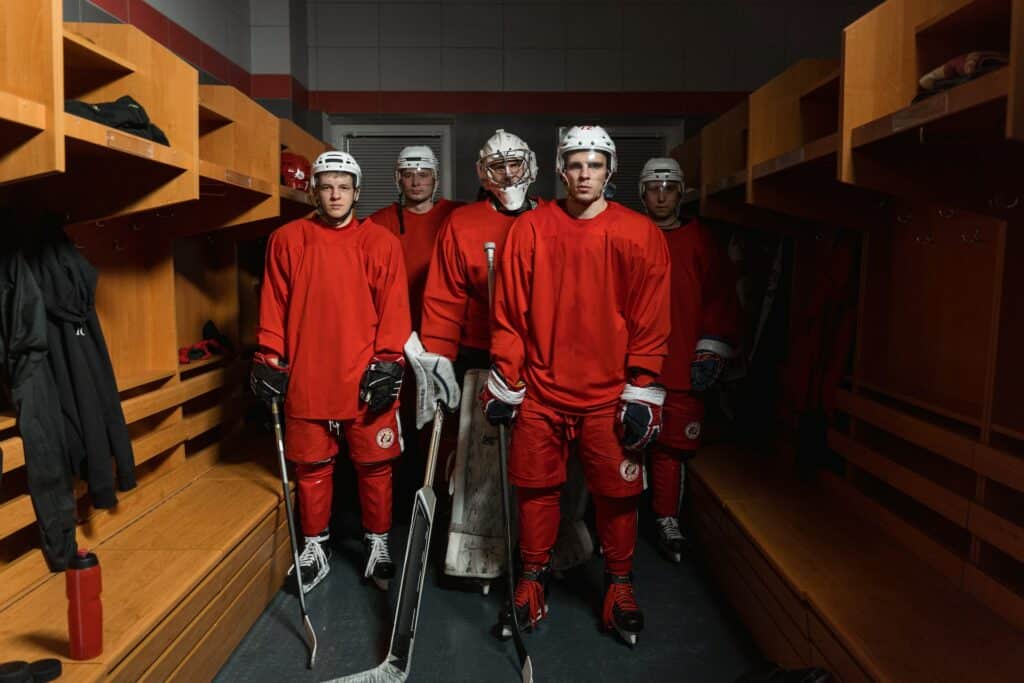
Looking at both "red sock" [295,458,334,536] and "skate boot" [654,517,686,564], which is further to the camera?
"skate boot" [654,517,686,564]

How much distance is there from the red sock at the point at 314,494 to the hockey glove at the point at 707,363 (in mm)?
1419

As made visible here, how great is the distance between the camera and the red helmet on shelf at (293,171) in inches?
135

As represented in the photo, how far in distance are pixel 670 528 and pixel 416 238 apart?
1576 mm

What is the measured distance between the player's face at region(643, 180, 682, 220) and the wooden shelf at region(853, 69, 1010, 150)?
122cm

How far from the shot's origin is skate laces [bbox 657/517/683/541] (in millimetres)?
3029

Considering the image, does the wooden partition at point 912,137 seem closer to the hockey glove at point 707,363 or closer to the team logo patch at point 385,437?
the hockey glove at point 707,363

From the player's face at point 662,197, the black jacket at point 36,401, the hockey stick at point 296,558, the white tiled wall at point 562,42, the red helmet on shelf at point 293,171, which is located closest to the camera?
the black jacket at point 36,401

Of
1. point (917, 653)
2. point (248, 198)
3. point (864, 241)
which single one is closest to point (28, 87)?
point (248, 198)

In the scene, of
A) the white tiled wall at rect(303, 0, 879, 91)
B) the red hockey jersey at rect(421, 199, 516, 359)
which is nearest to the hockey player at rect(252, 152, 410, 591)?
the red hockey jersey at rect(421, 199, 516, 359)

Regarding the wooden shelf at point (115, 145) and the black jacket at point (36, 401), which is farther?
the black jacket at point (36, 401)

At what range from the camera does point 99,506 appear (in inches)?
84.7

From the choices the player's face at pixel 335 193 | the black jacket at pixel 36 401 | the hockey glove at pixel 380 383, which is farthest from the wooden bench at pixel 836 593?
the black jacket at pixel 36 401

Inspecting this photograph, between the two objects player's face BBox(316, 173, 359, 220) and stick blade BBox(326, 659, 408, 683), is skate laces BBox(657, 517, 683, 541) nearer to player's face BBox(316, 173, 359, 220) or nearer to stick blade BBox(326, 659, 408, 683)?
stick blade BBox(326, 659, 408, 683)

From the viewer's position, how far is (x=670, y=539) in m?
3.02
